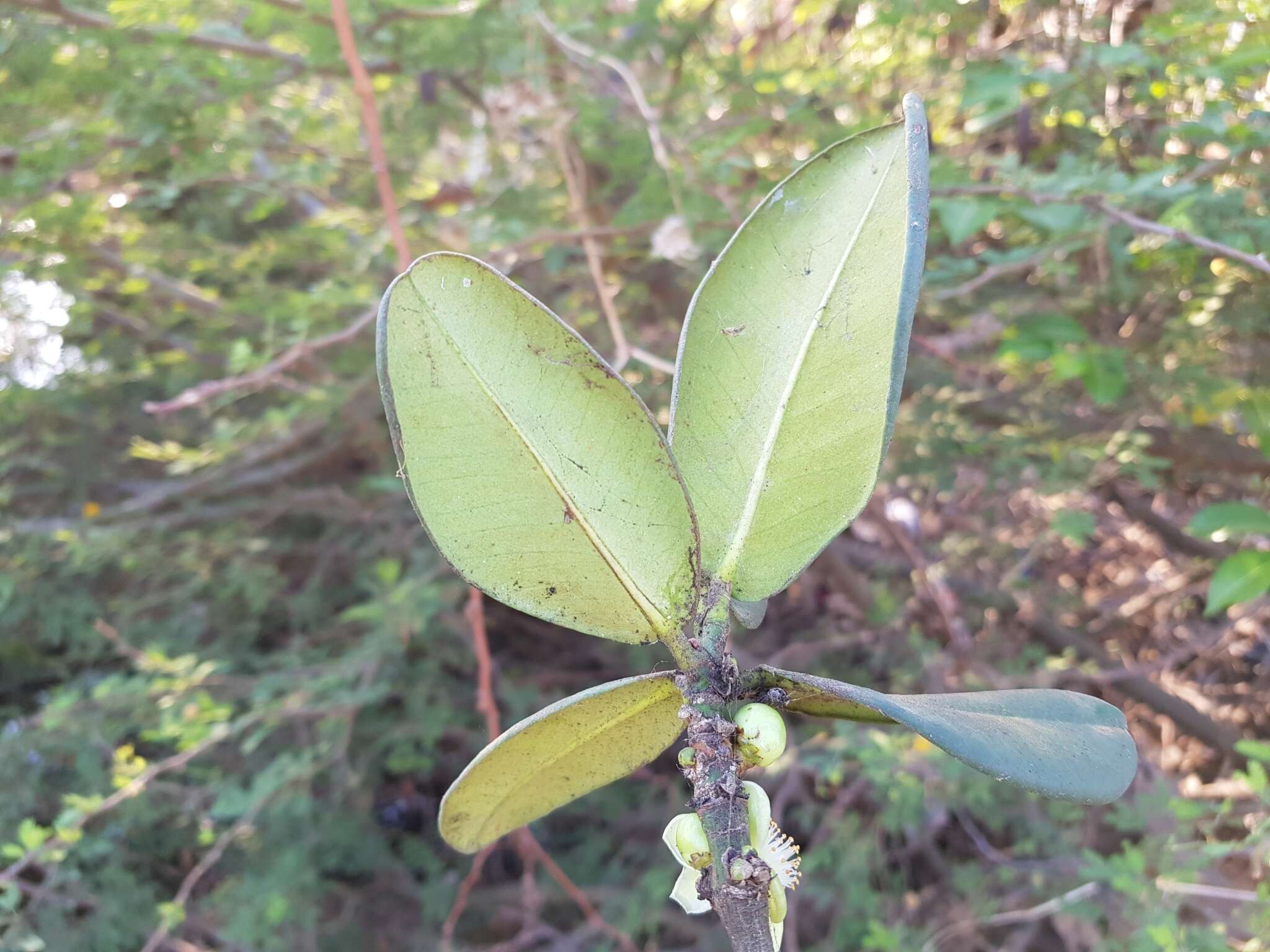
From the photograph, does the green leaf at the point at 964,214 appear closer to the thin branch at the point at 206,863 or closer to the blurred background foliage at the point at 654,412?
the blurred background foliage at the point at 654,412

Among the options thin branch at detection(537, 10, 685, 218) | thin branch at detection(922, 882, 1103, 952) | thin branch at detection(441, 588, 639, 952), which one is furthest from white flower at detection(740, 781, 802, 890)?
thin branch at detection(922, 882, 1103, 952)

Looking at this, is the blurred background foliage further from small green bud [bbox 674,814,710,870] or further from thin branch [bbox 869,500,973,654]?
small green bud [bbox 674,814,710,870]

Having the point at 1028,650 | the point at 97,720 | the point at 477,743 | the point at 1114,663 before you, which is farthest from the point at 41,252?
the point at 1114,663

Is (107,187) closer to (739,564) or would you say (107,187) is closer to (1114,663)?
(739,564)

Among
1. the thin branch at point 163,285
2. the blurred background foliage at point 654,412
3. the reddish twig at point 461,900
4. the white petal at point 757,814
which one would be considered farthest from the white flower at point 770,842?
the thin branch at point 163,285

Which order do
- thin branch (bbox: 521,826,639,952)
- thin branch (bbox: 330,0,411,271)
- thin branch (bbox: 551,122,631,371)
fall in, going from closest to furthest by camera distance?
1. thin branch (bbox: 330,0,411,271)
2. thin branch (bbox: 521,826,639,952)
3. thin branch (bbox: 551,122,631,371)
